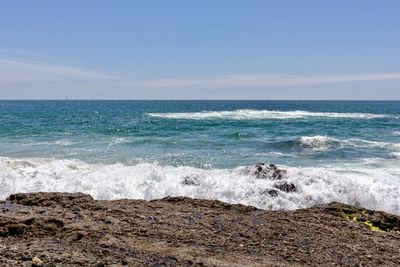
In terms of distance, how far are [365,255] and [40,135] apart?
86.4 feet

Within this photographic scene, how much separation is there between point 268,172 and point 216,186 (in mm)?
1816

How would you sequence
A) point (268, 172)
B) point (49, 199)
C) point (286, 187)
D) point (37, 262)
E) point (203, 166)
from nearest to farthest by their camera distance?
point (37, 262)
point (49, 199)
point (286, 187)
point (268, 172)
point (203, 166)

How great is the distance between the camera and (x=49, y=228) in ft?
20.5

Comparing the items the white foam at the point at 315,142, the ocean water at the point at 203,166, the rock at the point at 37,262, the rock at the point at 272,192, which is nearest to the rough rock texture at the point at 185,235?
the rock at the point at 37,262

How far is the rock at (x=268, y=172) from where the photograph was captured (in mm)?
12570

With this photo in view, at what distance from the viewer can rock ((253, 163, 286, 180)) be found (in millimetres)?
12570

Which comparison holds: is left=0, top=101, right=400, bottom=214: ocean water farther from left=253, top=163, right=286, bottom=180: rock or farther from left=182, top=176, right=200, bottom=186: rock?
left=253, top=163, right=286, bottom=180: rock

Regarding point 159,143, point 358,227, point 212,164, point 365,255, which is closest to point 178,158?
point 212,164

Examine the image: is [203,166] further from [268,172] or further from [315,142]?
[315,142]

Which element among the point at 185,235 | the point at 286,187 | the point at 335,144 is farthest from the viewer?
the point at 335,144

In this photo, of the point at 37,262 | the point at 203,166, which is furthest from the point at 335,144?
the point at 37,262

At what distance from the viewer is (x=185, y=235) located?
6172 millimetres

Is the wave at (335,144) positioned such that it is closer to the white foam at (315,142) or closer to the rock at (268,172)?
the white foam at (315,142)

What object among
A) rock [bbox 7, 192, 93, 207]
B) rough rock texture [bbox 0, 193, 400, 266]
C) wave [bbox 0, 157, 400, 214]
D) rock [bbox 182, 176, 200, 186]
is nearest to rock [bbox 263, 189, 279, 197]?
wave [bbox 0, 157, 400, 214]
